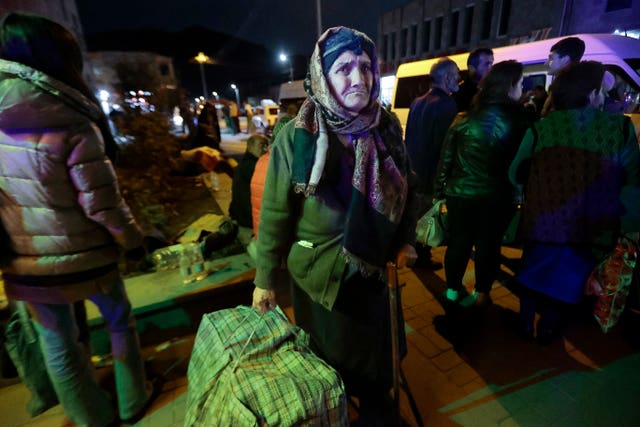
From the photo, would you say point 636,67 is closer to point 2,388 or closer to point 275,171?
point 275,171

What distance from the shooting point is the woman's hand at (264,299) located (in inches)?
68.9

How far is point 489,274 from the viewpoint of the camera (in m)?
3.09

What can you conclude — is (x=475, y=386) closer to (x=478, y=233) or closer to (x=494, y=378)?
(x=494, y=378)

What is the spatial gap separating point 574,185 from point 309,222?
1899mm

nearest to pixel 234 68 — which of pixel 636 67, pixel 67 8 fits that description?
pixel 67 8

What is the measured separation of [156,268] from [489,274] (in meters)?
3.26

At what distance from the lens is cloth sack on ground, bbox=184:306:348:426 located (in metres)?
1.31

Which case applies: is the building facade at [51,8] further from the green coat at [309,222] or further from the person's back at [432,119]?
the green coat at [309,222]

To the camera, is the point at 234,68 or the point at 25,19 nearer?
the point at 25,19

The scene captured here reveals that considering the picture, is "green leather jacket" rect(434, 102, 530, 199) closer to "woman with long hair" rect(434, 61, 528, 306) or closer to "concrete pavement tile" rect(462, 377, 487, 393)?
"woman with long hair" rect(434, 61, 528, 306)

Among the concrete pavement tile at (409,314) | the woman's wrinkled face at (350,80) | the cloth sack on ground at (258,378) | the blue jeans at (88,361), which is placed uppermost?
the woman's wrinkled face at (350,80)

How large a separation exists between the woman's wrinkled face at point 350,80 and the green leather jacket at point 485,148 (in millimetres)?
1561

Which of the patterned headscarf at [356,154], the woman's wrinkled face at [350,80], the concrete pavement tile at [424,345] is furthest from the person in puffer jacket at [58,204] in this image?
the concrete pavement tile at [424,345]

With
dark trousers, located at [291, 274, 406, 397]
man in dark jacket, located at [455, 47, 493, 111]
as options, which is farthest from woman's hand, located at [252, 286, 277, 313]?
man in dark jacket, located at [455, 47, 493, 111]
